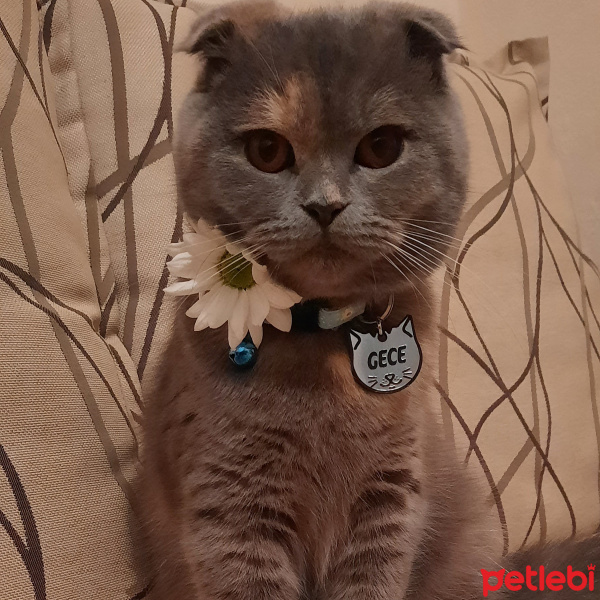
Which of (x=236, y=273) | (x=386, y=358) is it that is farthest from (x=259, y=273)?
(x=386, y=358)

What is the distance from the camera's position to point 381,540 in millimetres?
656

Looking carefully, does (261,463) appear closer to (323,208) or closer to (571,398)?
(323,208)

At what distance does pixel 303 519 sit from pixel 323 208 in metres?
0.34

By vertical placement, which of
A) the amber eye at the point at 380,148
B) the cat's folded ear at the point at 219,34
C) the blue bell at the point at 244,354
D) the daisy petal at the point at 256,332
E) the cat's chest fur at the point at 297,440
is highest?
the cat's folded ear at the point at 219,34

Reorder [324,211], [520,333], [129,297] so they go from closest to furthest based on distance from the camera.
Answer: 1. [324,211]
2. [129,297]
3. [520,333]

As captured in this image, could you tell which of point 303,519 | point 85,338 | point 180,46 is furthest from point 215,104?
point 303,519

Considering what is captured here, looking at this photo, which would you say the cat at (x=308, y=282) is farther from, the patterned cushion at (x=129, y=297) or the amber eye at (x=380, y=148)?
the patterned cushion at (x=129, y=297)

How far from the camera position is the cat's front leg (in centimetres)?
65

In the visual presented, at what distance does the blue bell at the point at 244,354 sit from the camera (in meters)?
0.64

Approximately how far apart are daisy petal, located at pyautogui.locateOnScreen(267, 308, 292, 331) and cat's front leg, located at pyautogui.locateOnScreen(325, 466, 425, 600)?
19 cm

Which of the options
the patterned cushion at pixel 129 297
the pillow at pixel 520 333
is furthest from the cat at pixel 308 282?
the pillow at pixel 520 333

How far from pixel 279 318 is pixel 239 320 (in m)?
0.05

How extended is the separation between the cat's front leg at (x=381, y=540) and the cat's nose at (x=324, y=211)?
0.29 meters

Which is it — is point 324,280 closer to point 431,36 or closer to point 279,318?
point 279,318
